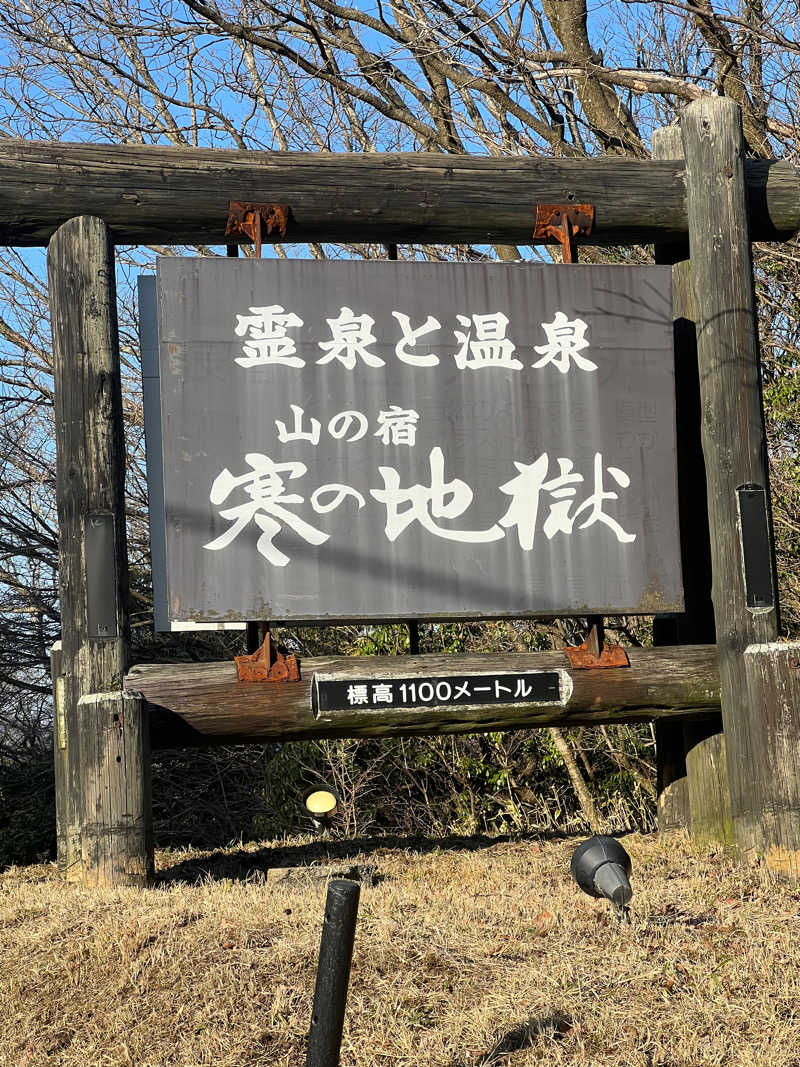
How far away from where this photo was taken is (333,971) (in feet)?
11.1

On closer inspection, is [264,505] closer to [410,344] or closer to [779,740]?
[410,344]

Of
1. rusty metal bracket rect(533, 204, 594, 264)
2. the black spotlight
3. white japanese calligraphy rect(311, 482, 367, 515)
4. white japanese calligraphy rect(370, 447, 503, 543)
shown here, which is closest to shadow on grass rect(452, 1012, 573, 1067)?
the black spotlight

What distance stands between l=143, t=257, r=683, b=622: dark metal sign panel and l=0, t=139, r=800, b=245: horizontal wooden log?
345 millimetres

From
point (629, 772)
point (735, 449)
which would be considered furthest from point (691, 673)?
point (629, 772)

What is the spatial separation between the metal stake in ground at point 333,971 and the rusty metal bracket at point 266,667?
342 centimetres

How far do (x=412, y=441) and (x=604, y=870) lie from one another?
9.46 feet

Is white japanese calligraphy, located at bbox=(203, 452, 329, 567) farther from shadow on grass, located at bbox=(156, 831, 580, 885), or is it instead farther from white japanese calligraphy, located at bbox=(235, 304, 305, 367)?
shadow on grass, located at bbox=(156, 831, 580, 885)

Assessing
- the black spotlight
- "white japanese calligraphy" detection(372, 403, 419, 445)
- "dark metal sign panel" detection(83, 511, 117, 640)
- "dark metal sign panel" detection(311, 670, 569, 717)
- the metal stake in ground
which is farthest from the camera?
"white japanese calligraphy" detection(372, 403, 419, 445)

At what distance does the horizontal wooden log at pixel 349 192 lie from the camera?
6.90m

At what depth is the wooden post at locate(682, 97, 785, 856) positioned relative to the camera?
7.00 m

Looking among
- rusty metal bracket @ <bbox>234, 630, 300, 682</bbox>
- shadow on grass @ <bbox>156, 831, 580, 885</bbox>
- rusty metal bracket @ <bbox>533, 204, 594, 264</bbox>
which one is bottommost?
shadow on grass @ <bbox>156, 831, 580, 885</bbox>

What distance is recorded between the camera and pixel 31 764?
43.7ft

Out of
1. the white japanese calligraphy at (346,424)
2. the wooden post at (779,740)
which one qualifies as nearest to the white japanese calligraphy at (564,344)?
the white japanese calligraphy at (346,424)

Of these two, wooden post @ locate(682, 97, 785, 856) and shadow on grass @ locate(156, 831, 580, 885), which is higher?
wooden post @ locate(682, 97, 785, 856)
